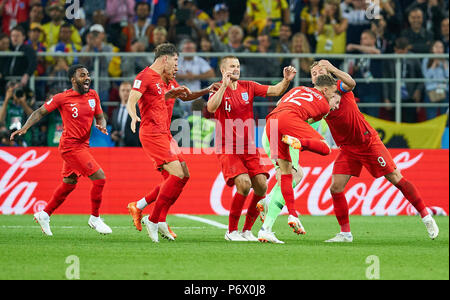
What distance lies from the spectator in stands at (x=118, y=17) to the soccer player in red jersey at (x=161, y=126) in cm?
698

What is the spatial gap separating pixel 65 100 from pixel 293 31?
743cm

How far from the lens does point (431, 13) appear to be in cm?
1792

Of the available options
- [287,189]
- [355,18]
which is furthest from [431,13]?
[287,189]

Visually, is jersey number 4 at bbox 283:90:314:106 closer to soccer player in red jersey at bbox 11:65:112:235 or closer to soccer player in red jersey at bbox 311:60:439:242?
soccer player in red jersey at bbox 311:60:439:242

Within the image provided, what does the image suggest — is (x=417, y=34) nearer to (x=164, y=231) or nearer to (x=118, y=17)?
(x=118, y=17)

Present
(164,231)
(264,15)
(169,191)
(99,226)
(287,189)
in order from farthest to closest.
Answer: (264,15) → (99,226) → (164,231) → (169,191) → (287,189)

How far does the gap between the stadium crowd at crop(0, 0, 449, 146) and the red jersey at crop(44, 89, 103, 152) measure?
12.2 feet

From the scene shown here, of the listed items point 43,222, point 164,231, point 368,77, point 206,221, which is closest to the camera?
point 164,231

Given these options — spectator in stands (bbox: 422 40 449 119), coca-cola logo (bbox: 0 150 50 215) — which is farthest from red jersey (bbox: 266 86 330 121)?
spectator in stands (bbox: 422 40 449 119)

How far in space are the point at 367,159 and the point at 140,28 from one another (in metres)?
8.23

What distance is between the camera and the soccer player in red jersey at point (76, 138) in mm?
11062

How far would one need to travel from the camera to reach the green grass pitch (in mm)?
7145

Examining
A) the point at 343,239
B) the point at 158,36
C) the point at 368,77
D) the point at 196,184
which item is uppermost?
the point at 158,36

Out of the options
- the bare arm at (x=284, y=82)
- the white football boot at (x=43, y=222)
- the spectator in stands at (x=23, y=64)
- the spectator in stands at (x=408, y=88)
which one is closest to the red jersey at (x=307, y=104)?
the bare arm at (x=284, y=82)
